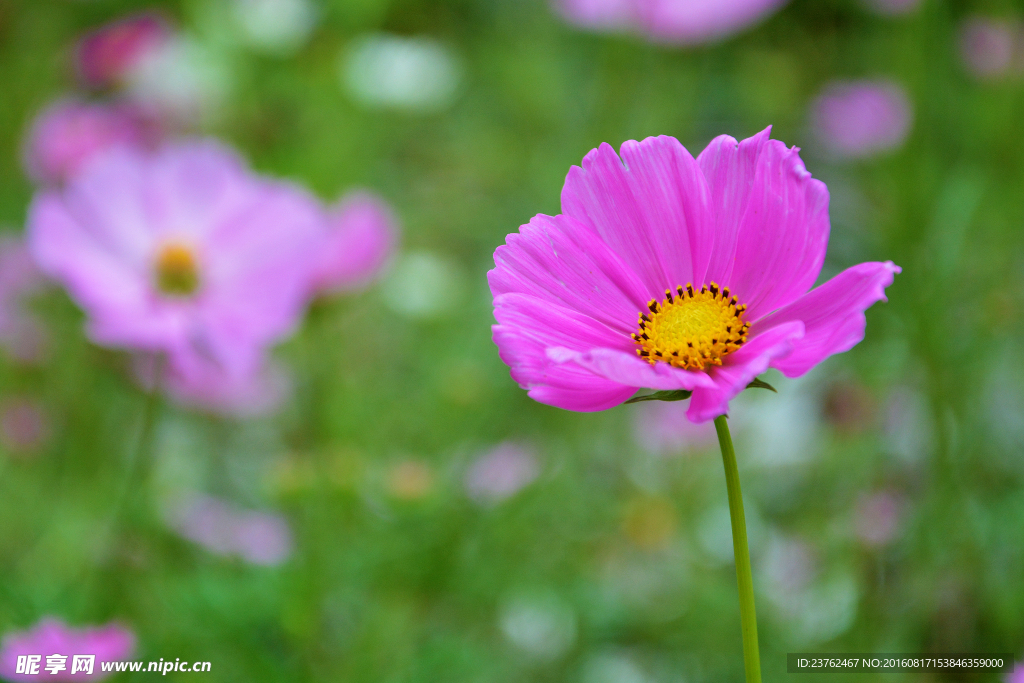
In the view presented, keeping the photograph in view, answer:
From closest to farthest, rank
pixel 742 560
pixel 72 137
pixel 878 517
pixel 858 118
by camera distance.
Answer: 1. pixel 742 560
2. pixel 878 517
3. pixel 72 137
4. pixel 858 118

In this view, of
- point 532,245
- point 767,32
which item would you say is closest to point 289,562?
point 532,245

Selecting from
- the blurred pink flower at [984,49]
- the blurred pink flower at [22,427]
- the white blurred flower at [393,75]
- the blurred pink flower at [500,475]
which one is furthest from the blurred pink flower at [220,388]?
the blurred pink flower at [984,49]

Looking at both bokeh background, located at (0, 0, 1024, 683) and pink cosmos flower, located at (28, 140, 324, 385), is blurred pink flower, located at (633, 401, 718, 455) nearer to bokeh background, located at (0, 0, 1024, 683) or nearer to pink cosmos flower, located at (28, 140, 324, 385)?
bokeh background, located at (0, 0, 1024, 683)

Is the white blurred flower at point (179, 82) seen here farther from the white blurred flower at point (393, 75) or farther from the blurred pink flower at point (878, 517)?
the blurred pink flower at point (878, 517)

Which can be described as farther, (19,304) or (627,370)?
(19,304)

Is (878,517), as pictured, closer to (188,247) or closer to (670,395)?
(670,395)

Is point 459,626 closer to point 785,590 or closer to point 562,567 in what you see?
point 562,567

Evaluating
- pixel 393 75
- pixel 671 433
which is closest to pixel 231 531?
pixel 671 433
